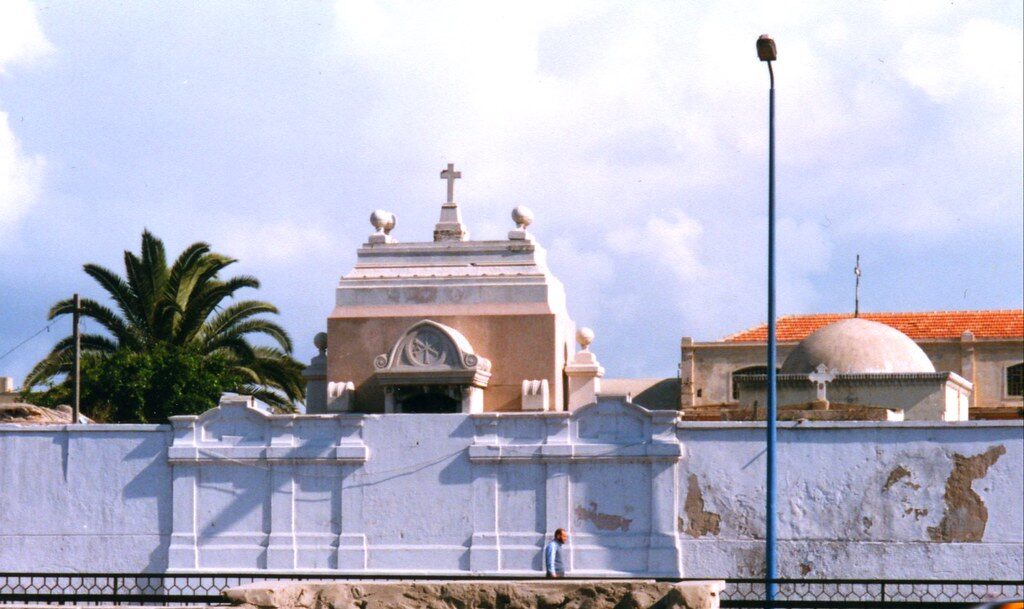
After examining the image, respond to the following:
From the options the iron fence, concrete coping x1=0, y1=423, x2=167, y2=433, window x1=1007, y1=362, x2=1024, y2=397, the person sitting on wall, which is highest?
window x1=1007, y1=362, x2=1024, y2=397

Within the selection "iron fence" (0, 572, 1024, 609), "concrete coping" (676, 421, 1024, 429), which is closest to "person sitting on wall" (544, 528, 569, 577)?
"iron fence" (0, 572, 1024, 609)

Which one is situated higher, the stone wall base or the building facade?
the building facade

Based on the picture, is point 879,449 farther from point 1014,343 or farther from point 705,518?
point 1014,343

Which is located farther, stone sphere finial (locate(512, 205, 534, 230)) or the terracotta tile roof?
the terracotta tile roof

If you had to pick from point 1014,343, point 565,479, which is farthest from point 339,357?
point 1014,343

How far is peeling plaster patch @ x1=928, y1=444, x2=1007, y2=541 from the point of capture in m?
26.4

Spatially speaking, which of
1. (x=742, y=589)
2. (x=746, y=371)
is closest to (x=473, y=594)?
(x=742, y=589)

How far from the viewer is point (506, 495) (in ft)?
90.2

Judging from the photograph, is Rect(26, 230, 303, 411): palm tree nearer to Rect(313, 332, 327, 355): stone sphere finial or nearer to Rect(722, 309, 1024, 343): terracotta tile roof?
Rect(313, 332, 327, 355): stone sphere finial

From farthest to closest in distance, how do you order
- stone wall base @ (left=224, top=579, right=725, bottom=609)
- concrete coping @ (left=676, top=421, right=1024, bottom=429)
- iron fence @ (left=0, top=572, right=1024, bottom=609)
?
concrete coping @ (left=676, top=421, right=1024, bottom=429) → iron fence @ (left=0, top=572, right=1024, bottom=609) → stone wall base @ (left=224, top=579, right=725, bottom=609)

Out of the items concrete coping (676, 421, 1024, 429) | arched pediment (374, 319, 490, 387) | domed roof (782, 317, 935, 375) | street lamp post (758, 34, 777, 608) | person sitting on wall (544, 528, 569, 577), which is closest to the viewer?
person sitting on wall (544, 528, 569, 577)

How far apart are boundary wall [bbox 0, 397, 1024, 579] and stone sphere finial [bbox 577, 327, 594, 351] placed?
13.5 feet

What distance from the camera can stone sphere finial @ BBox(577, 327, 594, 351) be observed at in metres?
31.5

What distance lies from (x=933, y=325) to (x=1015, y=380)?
3.57 m
